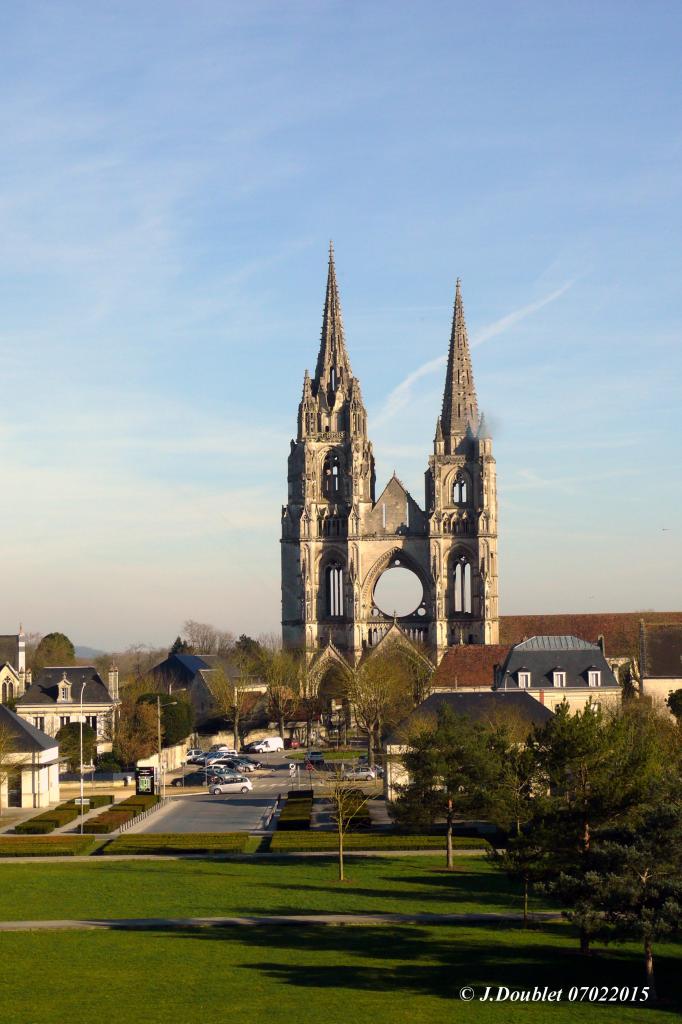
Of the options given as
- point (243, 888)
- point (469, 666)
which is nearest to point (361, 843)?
point (243, 888)

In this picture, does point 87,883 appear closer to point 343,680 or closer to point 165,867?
point 165,867

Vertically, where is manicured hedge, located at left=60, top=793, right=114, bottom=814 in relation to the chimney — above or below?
below

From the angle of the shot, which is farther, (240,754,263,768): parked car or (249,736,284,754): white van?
(249,736,284,754): white van

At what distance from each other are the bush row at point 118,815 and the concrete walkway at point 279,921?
2107cm

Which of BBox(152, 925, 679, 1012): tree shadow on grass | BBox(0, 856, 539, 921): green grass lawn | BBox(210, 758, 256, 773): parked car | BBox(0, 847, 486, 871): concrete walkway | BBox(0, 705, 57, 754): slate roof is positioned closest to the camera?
BBox(152, 925, 679, 1012): tree shadow on grass

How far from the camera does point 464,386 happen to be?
14450cm

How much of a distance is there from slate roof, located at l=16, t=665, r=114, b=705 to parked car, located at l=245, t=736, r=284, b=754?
1987 centimetres

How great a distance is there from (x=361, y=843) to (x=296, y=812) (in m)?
10.4

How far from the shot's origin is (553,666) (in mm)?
92688

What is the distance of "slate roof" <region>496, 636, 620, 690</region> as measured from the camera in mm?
91938

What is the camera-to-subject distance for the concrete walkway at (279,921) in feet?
133

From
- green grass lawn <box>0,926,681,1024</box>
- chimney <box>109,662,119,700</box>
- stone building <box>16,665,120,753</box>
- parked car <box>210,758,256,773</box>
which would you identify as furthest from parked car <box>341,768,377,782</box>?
green grass lawn <box>0,926,681,1024</box>

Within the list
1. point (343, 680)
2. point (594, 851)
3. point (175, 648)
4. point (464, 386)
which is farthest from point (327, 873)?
point (175, 648)

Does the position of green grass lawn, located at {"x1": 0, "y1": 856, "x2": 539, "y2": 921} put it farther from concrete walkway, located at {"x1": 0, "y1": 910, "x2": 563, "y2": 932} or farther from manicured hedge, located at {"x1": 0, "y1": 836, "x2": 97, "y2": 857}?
manicured hedge, located at {"x1": 0, "y1": 836, "x2": 97, "y2": 857}
